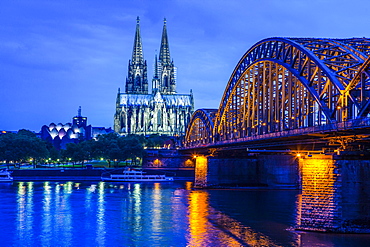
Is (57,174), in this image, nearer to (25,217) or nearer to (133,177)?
(133,177)

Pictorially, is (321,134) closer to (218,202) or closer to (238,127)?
(218,202)

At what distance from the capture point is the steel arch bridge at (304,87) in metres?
46.5

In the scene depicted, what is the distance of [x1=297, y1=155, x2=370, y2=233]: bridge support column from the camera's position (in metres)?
42.8

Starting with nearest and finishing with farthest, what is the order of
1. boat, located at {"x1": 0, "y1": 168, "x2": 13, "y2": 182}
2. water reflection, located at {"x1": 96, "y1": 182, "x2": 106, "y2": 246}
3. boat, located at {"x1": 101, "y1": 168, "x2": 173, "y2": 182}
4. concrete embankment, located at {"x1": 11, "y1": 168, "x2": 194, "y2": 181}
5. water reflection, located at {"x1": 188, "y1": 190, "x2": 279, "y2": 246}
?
water reflection, located at {"x1": 188, "y1": 190, "x2": 279, "y2": 246} → water reflection, located at {"x1": 96, "y1": 182, "x2": 106, "y2": 246} → boat, located at {"x1": 0, "y1": 168, "x2": 13, "y2": 182} → boat, located at {"x1": 101, "y1": 168, "x2": 173, "y2": 182} → concrete embankment, located at {"x1": 11, "y1": 168, "x2": 194, "y2": 181}

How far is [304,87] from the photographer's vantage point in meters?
63.8

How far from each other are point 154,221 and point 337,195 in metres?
18.4

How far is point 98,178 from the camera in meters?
130

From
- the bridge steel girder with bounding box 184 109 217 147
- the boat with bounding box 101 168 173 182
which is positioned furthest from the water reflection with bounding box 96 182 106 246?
the boat with bounding box 101 168 173 182

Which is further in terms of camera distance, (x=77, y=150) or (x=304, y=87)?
(x=77, y=150)

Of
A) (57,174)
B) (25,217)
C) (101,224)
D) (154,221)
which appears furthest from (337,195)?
(57,174)

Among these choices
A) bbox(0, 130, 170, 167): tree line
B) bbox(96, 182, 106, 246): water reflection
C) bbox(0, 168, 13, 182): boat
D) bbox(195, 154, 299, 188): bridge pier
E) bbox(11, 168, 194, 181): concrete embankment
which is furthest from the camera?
bbox(0, 130, 170, 167): tree line

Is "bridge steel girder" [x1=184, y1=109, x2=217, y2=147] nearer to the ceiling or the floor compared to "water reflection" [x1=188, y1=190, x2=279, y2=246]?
nearer to the ceiling

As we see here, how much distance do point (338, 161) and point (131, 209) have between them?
1079 inches

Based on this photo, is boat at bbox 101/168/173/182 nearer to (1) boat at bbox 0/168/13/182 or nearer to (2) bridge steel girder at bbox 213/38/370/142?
(1) boat at bbox 0/168/13/182
